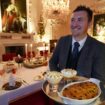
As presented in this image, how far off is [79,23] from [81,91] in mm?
803

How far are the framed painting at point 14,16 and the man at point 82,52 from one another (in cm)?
423

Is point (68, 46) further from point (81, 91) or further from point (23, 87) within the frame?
point (81, 91)

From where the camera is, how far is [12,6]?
5676 mm

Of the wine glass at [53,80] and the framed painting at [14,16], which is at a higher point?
the framed painting at [14,16]

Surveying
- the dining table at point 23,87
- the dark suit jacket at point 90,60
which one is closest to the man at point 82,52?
the dark suit jacket at point 90,60

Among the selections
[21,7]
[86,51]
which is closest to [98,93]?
[86,51]

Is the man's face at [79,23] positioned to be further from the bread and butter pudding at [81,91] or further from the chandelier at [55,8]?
the chandelier at [55,8]

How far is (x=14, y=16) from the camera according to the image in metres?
5.79

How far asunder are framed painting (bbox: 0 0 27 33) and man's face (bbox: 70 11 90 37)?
4336 mm

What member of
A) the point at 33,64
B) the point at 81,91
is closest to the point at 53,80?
the point at 81,91

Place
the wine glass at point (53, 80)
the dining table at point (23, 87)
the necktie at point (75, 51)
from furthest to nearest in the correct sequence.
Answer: the necktie at point (75, 51) < the dining table at point (23, 87) < the wine glass at point (53, 80)

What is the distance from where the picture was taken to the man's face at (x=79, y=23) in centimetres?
167

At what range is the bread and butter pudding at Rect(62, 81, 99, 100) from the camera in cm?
105

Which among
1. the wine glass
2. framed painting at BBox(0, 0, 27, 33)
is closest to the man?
the wine glass
